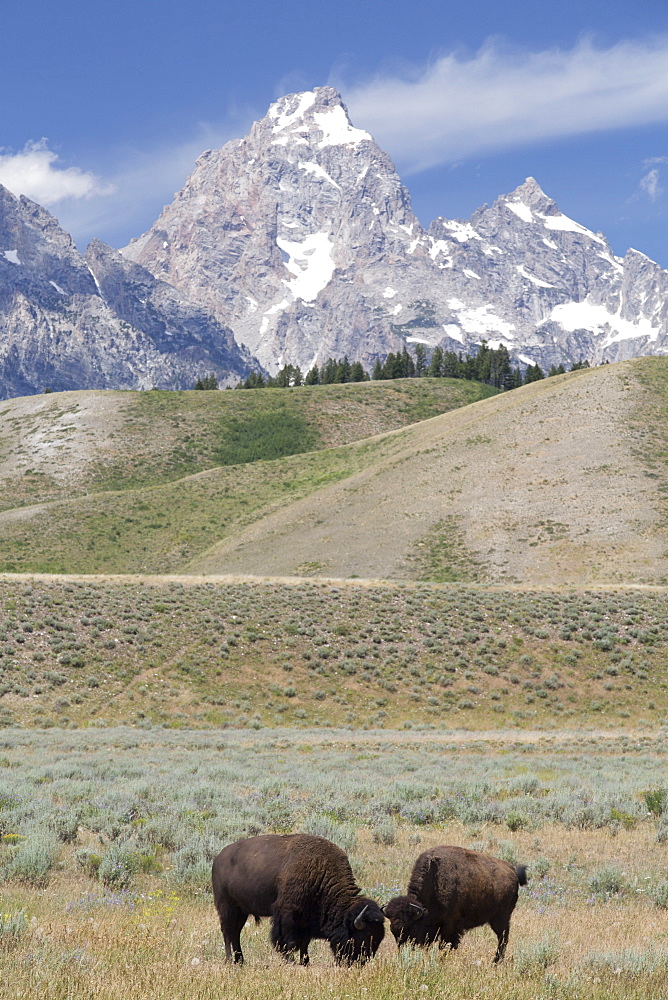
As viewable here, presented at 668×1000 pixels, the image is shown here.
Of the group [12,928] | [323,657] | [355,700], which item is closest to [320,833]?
[12,928]

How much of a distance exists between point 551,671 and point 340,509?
41.1 metres

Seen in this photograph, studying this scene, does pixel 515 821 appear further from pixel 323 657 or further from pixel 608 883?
pixel 323 657

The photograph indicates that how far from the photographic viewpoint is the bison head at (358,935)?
6.71 metres

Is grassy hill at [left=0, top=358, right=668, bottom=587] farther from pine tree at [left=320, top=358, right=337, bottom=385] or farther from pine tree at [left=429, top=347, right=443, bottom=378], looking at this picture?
pine tree at [left=320, top=358, right=337, bottom=385]

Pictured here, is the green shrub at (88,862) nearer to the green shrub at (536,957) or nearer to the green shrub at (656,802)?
the green shrub at (536,957)

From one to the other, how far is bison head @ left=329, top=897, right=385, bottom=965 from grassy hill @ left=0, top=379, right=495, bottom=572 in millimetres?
71885

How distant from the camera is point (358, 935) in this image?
270 inches

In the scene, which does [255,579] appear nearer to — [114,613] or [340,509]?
[114,613]

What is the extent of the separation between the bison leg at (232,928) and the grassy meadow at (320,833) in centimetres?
32

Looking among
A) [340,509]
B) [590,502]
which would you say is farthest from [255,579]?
[590,502]

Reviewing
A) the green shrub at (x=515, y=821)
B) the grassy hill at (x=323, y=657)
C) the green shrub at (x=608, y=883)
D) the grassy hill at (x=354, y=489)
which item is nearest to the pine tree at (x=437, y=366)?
the grassy hill at (x=354, y=489)

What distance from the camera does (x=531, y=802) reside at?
14094 mm

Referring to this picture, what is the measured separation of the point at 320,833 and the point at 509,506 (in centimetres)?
6185

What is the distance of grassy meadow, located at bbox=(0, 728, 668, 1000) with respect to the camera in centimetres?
636
